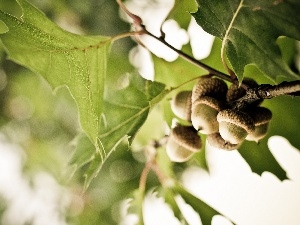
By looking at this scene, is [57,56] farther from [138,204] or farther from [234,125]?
[138,204]

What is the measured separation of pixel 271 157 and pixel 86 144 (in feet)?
1.30

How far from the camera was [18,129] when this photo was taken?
228 cm

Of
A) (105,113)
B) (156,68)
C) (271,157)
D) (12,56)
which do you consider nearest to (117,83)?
(156,68)

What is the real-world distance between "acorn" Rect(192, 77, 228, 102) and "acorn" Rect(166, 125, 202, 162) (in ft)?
0.33

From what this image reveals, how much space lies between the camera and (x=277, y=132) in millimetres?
978

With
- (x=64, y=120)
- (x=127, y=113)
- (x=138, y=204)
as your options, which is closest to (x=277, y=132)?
(x=127, y=113)

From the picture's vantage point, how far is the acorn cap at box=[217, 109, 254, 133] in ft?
2.29

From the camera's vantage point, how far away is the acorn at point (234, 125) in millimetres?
698

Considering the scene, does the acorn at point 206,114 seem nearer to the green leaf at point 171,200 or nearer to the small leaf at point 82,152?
the small leaf at point 82,152

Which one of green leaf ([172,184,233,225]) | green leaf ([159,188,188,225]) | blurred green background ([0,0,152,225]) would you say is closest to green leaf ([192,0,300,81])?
green leaf ([172,184,233,225])

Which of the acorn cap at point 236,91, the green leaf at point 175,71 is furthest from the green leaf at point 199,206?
the acorn cap at point 236,91

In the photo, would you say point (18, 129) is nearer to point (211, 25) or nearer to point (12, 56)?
point (12, 56)

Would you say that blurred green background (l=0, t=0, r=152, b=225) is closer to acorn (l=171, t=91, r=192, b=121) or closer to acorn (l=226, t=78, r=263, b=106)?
acorn (l=171, t=91, r=192, b=121)

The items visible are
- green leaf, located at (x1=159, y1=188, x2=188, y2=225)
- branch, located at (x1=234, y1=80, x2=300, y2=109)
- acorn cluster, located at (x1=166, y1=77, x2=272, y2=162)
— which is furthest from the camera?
green leaf, located at (x1=159, y1=188, x2=188, y2=225)
